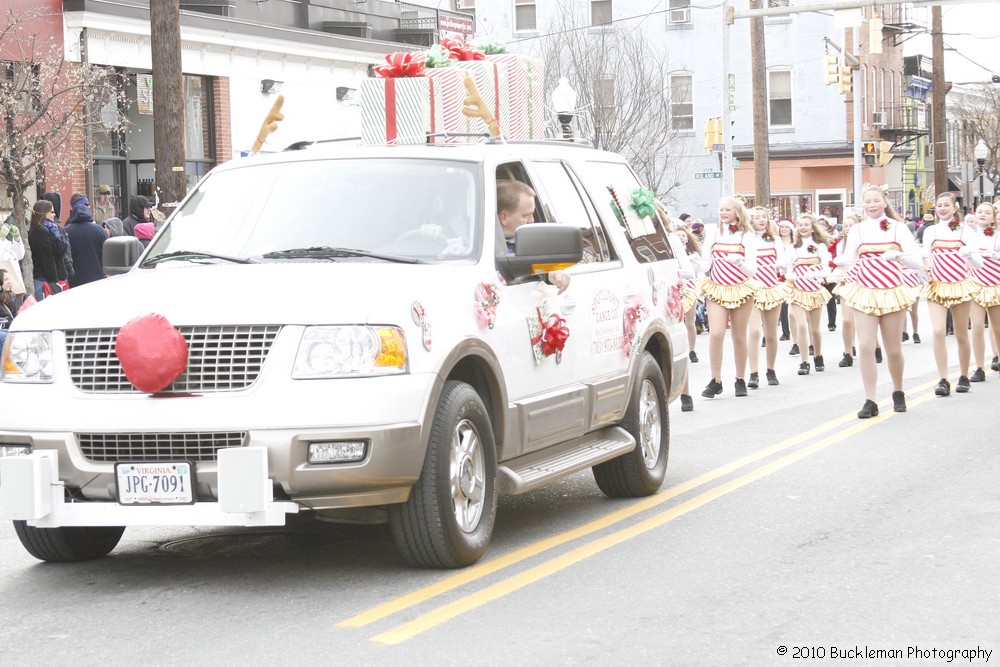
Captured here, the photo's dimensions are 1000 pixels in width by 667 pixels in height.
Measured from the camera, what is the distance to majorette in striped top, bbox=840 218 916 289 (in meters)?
13.4

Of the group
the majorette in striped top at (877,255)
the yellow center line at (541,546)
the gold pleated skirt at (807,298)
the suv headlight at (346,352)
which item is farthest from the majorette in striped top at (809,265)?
the suv headlight at (346,352)

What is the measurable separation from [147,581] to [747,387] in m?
10.5

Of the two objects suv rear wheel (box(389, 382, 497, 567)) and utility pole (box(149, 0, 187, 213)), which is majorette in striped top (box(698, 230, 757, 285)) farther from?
suv rear wheel (box(389, 382, 497, 567))

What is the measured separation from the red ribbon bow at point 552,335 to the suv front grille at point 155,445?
1.99m

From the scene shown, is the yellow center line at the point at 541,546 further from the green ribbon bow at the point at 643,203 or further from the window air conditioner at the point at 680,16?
the window air conditioner at the point at 680,16

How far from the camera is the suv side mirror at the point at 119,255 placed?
794 cm

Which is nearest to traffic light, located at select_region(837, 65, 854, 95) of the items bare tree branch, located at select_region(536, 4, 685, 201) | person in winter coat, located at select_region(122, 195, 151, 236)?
bare tree branch, located at select_region(536, 4, 685, 201)

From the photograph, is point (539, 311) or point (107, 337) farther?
point (539, 311)

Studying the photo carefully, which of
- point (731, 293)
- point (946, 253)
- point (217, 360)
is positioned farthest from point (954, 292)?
point (217, 360)

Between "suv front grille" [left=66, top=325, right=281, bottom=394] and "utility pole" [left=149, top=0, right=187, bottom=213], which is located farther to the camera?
"utility pole" [left=149, top=0, right=187, bottom=213]

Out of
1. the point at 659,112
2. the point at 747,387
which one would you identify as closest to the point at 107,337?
the point at 747,387

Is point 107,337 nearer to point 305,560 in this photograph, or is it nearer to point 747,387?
point 305,560

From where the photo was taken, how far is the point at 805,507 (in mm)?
8844

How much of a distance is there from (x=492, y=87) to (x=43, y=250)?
9255 mm
